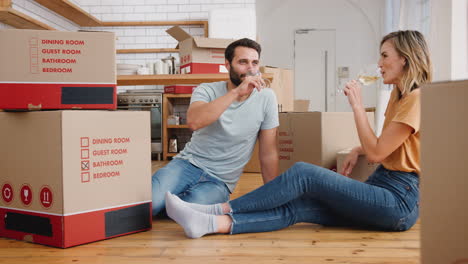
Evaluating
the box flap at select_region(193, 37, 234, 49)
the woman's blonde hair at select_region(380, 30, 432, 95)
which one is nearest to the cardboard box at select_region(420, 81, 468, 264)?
the woman's blonde hair at select_region(380, 30, 432, 95)

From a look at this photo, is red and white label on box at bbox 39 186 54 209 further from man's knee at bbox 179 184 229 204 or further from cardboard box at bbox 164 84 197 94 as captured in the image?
cardboard box at bbox 164 84 197 94

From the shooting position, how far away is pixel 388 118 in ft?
6.15

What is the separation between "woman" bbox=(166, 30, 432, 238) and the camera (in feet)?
5.69

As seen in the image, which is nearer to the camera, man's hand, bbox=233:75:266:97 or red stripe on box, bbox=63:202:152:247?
red stripe on box, bbox=63:202:152:247

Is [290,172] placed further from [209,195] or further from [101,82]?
[101,82]

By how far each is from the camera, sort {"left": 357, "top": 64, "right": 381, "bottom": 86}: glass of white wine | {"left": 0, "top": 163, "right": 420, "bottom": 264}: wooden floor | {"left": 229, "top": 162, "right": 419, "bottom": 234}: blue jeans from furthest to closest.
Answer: {"left": 357, "top": 64, "right": 381, "bottom": 86}: glass of white wine < {"left": 229, "top": 162, "right": 419, "bottom": 234}: blue jeans < {"left": 0, "top": 163, "right": 420, "bottom": 264}: wooden floor

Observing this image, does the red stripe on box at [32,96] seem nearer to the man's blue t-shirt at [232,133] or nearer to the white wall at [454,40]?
the man's blue t-shirt at [232,133]

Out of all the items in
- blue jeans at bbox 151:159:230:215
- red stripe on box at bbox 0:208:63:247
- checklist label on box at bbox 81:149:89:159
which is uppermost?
checklist label on box at bbox 81:149:89:159

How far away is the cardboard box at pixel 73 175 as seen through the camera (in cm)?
165

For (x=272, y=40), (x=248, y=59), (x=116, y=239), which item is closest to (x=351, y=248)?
(x=116, y=239)

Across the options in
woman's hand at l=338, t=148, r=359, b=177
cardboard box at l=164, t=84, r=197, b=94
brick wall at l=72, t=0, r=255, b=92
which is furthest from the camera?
brick wall at l=72, t=0, r=255, b=92

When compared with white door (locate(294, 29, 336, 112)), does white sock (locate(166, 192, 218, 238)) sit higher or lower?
lower

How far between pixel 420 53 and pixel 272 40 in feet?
20.5

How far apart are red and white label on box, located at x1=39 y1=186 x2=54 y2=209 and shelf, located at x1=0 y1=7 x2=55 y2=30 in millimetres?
2877
